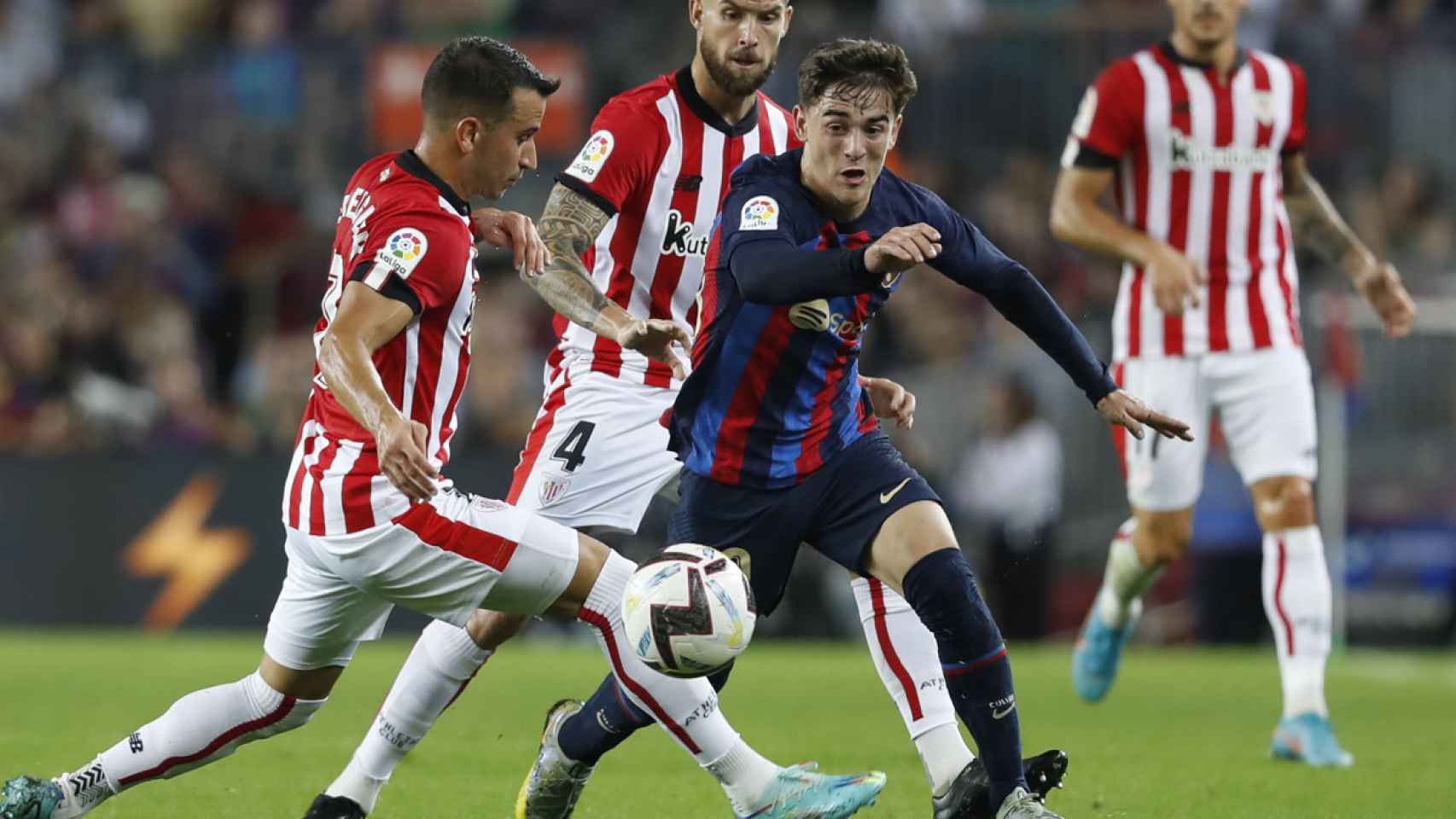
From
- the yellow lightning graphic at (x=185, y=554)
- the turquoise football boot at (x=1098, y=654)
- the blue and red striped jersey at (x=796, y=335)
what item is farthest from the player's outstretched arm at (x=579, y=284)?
the yellow lightning graphic at (x=185, y=554)

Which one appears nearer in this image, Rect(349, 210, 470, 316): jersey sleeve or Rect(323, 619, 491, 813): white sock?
Rect(349, 210, 470, 316): jersey sleeve

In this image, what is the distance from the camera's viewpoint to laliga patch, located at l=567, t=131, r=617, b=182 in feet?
21.5

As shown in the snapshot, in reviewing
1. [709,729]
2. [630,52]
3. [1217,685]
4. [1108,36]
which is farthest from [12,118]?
[709,729]

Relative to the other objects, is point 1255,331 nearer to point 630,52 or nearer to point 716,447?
point 716,447

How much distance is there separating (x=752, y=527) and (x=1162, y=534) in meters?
3.03

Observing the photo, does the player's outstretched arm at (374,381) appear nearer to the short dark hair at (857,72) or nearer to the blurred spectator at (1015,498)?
the short dark hair at (857,72)

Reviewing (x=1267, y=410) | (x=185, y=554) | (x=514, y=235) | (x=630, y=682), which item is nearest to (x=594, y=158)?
(x=514, y=235)

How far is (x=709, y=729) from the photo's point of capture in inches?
216

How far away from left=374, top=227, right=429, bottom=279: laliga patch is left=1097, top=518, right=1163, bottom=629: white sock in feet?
13.2

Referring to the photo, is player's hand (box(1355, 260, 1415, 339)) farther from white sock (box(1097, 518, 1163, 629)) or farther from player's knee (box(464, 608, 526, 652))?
player's knee (box(464, 608, 526, 652))

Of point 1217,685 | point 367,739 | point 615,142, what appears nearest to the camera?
point 367,739

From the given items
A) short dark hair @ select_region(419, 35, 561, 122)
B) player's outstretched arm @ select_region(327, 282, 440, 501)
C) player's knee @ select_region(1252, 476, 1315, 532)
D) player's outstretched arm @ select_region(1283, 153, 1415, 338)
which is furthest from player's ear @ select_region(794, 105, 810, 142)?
player's outstretched arm @ select_region(1283, 153, 1415, 338)

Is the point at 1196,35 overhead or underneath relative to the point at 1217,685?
overhead

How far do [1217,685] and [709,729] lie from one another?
6.39 m
